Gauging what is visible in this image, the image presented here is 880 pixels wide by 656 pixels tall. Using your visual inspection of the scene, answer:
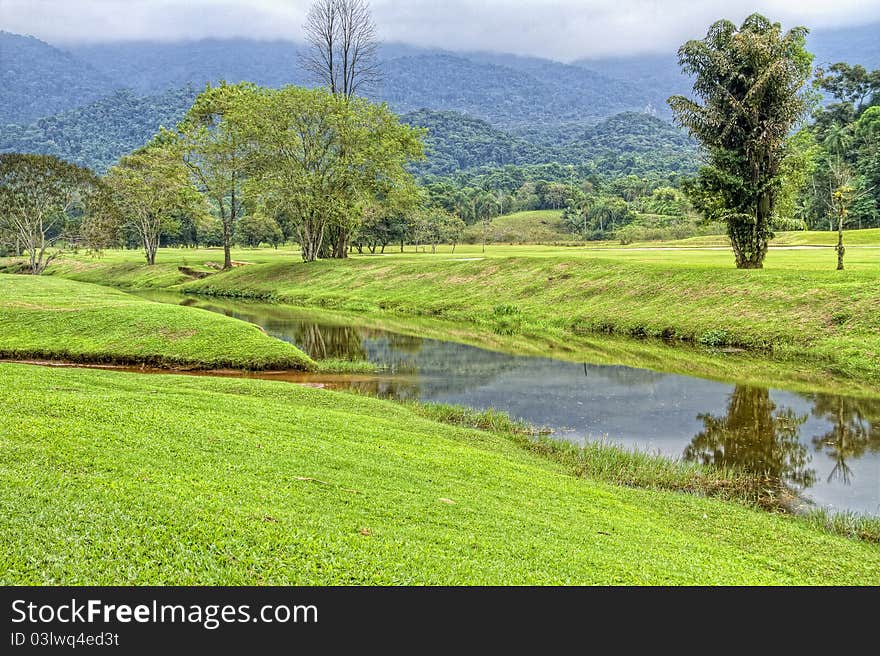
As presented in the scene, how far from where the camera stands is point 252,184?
197ft

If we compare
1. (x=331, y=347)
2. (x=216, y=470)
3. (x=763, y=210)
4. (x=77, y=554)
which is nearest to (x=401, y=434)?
(x=216, y=470)

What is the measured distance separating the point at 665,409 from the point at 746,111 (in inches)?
902

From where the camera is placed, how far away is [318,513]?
787 centimetres

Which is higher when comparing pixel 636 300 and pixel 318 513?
pixel 636 300

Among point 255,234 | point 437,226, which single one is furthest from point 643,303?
point 255,234

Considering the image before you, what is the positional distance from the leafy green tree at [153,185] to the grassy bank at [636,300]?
76.3 feet

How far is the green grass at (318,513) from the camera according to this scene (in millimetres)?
6305

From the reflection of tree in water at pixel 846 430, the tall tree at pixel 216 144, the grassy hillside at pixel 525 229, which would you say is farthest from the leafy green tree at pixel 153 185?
the grassy hillside at pixel 525 229

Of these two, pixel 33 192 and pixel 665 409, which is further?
pixel 33 192

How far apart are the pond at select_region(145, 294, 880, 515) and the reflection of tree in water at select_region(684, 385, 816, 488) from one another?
0.08 feet

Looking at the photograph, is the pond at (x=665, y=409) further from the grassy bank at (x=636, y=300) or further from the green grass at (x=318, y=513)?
the grassy bank at (x=636, y=300)

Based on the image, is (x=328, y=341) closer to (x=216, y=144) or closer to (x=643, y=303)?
(x=643, y=303)

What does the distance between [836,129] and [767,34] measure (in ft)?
276
